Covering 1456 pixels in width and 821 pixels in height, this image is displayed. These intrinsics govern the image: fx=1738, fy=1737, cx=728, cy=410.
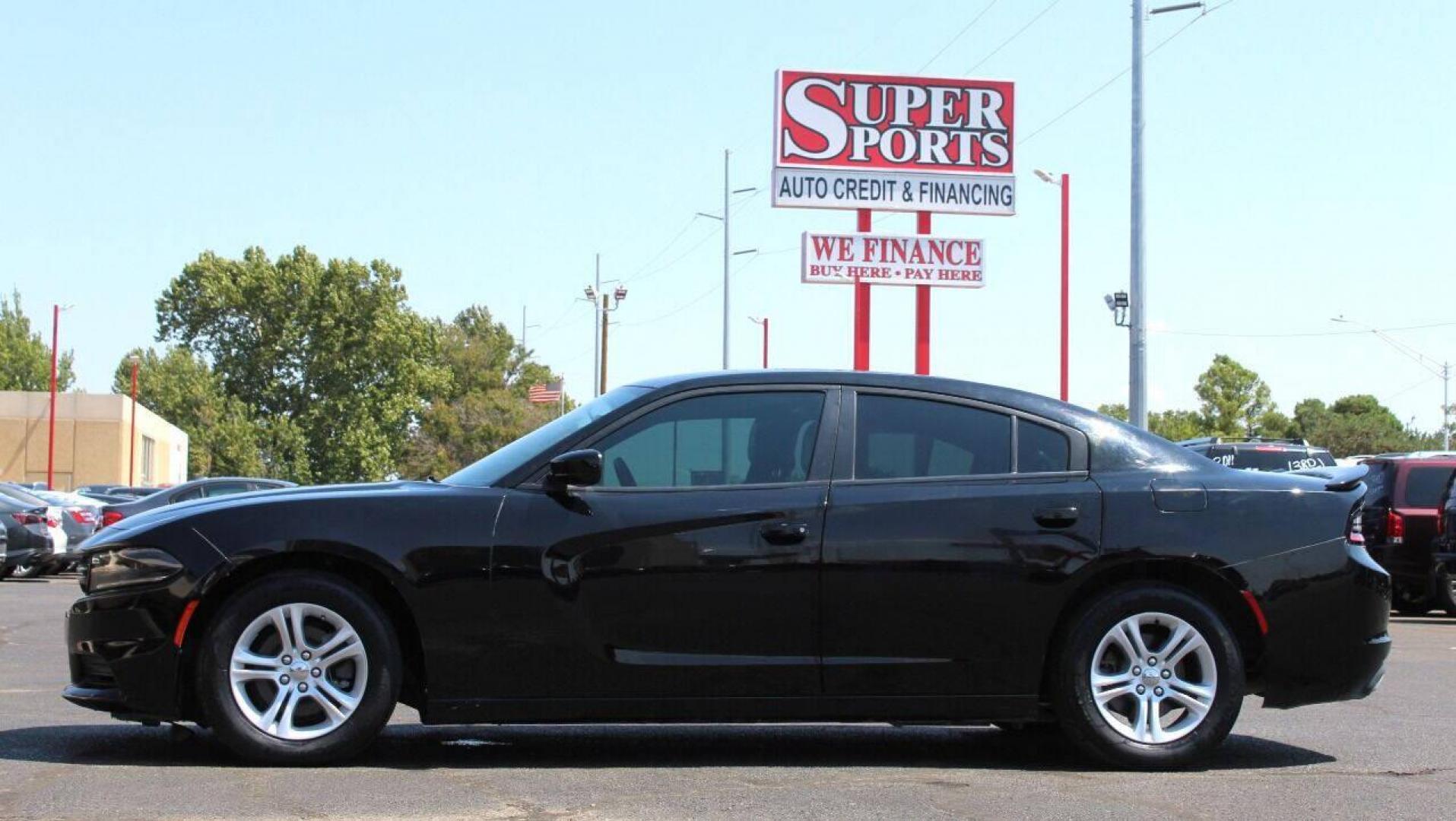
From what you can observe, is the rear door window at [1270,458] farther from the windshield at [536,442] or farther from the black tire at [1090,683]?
the windshield at [536,442]

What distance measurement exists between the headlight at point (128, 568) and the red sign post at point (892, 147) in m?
23.0

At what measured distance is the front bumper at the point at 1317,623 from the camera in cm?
665

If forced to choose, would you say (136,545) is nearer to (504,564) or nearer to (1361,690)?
(504,564)

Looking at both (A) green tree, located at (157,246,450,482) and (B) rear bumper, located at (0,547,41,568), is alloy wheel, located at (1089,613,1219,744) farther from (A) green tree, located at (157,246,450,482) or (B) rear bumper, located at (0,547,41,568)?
(A) green tree, located at (157,246,450,482)

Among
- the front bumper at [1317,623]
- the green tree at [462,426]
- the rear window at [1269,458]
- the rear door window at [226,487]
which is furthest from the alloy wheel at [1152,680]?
the green tree at [462,426]

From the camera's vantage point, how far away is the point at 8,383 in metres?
115

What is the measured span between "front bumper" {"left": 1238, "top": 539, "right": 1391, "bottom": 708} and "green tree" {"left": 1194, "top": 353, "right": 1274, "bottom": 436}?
77559 mm

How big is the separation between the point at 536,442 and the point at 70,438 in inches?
2889

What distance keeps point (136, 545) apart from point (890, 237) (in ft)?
80.3

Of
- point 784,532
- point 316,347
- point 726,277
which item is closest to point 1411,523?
point 784,532

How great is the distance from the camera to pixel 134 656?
20.1ft


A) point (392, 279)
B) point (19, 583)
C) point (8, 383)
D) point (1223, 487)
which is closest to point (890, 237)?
point (19, 583)

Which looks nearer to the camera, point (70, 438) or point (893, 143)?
point (893, 143)

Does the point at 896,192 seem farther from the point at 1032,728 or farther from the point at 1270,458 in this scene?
the point at 1032,728
